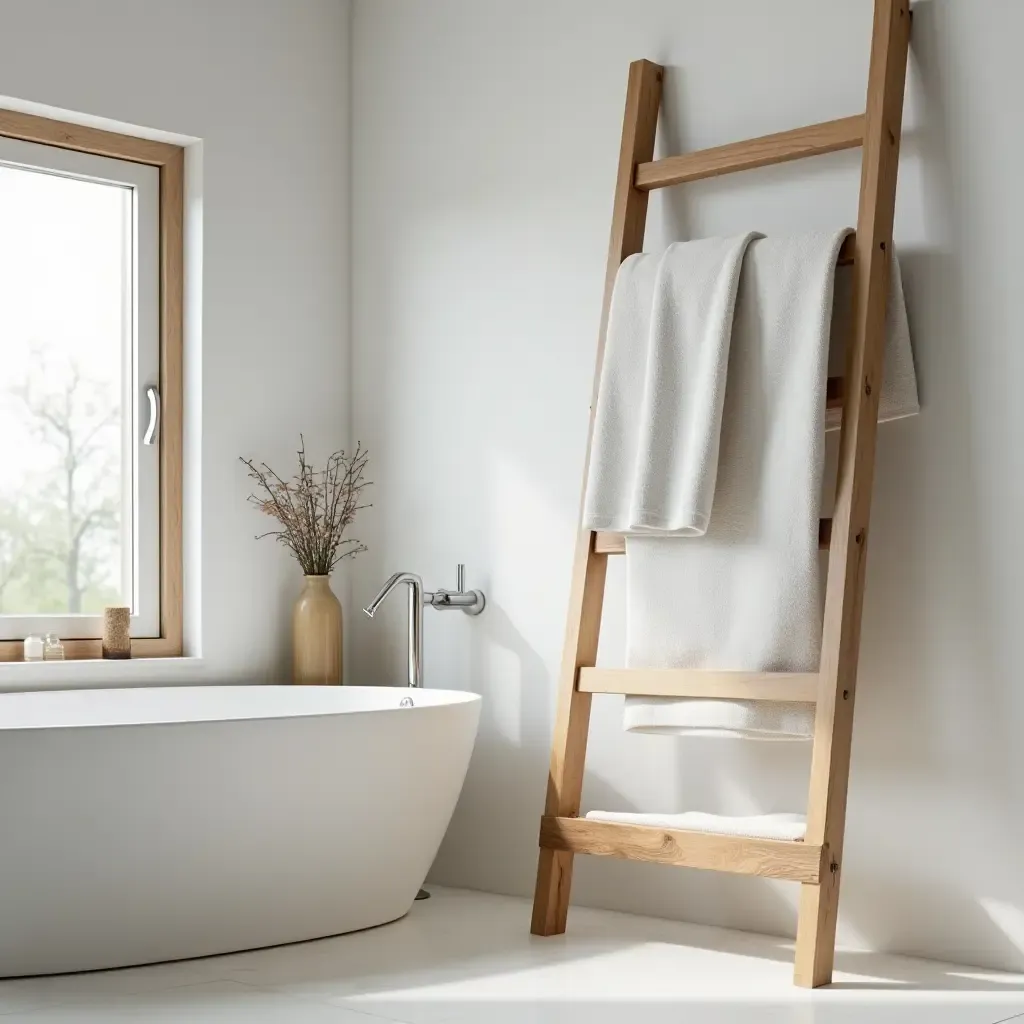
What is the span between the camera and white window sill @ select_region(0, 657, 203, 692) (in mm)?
2852

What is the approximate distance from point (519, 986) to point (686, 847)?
0.36 metres

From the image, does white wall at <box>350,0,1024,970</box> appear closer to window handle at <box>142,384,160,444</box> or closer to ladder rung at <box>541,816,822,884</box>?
ladder rung at <box>541,816,822,884</box>

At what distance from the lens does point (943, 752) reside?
2314mm

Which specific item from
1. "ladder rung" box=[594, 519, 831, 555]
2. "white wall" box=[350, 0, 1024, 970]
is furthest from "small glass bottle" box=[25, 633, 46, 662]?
"ladder rung" box=[594, 519, 831, 555]

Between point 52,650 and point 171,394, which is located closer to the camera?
point 52,650

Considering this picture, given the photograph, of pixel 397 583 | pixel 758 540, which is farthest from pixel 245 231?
pixel 758 540

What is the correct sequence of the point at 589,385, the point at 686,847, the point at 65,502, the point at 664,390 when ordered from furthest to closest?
1. the point at 65,502
2. the point at 589,385
3. the point at 664,390
4. the point at 686,847

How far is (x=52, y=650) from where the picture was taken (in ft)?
9.65

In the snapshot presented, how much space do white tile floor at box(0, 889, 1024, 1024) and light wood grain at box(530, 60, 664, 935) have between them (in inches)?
4.0

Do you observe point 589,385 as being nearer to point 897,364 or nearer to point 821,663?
point 897,364

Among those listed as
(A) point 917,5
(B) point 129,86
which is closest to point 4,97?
(B) point 129,86

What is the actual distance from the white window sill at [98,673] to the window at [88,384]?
3.6 inches

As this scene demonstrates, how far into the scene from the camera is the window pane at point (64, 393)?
3048mm

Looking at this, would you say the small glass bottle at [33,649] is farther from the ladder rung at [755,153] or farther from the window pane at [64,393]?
the ladder rung at [755,153]
